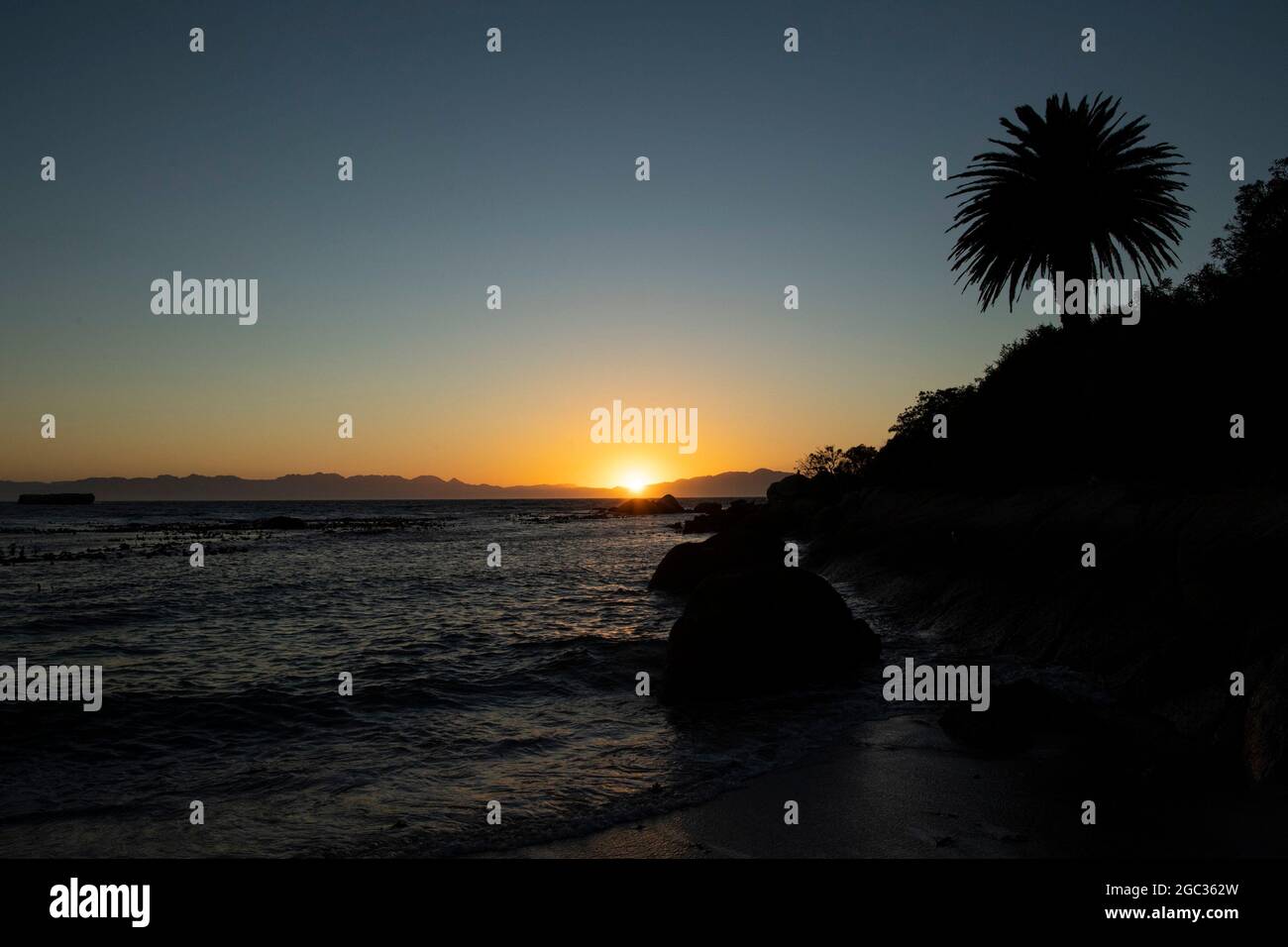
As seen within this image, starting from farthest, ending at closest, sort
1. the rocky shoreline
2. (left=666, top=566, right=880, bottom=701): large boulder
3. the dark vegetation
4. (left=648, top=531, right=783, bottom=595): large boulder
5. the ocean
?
(left=648, top=531, right=783, bottom=595): large boulder < the dark vegetation < (left=666, top=566, right=880, bottom=701): large boulder < the rocky shoreline < the ocean

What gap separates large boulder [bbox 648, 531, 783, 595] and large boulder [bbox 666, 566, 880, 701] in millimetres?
11016

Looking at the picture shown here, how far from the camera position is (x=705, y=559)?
2606cm

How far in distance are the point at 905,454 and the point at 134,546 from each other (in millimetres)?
47020

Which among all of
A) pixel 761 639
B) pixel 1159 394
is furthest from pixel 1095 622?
pixel 1159 394

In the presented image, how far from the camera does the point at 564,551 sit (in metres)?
47.1

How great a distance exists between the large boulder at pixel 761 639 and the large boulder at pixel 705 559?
11.0 m

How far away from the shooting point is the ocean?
7.30 meters


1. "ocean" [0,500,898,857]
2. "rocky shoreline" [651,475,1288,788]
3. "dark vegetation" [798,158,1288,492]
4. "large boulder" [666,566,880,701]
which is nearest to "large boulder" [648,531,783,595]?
"ocean" [0,500,898,857]

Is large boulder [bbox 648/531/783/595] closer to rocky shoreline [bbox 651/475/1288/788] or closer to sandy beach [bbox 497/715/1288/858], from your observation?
rocky shoreline [bbox 651/475/1288/788]

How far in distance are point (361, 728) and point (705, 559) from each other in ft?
54.4
